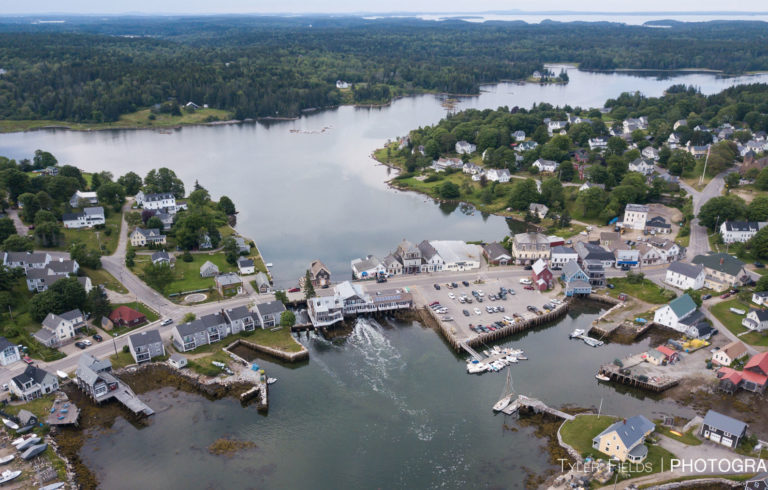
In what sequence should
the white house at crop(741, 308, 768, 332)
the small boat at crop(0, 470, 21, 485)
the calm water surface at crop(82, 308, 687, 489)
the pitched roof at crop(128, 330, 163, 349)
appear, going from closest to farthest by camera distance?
1. the small boat at crop(0, 470, 21, 485)
2. the calm water surface at crop(82, 308, 687, 489)
3. the pitched roof at crop(128, 330, 163, 349)
4. the white house at crop(741, 308, 768, 332)

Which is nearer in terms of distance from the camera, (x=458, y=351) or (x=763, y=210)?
(x=458, y=351)

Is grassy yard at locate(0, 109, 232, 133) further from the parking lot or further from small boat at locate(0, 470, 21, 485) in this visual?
small boat at locate(0, 470, 21, 485)

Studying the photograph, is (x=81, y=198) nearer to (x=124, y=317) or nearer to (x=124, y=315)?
(x=124, y=315)

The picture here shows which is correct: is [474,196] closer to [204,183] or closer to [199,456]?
[204,183]

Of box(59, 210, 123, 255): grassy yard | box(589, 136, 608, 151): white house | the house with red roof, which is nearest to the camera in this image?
the house with red roof

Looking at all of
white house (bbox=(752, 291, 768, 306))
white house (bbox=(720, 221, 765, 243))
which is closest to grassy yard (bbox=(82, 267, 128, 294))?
white house (bbox=(752, 291, 768, 306))

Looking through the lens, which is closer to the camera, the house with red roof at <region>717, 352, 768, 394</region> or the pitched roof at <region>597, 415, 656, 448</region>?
the pitched roof at <region>597, 415, 656, 448</region>

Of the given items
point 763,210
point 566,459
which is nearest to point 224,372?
point 566,459

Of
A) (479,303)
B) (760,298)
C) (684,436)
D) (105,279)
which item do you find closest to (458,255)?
(479,303)
